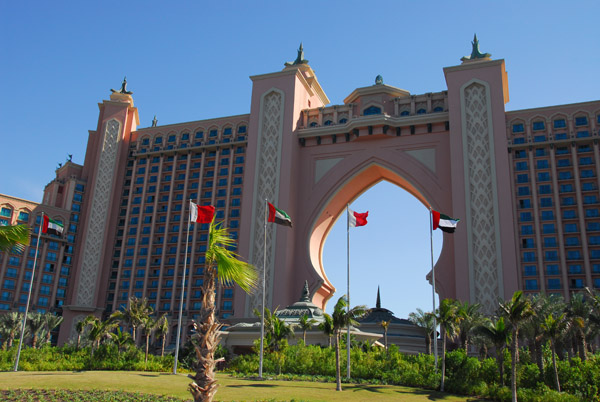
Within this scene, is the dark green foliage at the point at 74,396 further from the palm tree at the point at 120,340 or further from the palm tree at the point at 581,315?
the palm tree at the point at 581,315

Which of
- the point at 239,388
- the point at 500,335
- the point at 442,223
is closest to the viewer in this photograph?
the point at 239,388

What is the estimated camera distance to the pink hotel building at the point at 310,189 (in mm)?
61688

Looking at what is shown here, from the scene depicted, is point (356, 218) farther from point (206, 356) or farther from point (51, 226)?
point (206, 356)

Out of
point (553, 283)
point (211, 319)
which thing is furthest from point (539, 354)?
point (211, 319)

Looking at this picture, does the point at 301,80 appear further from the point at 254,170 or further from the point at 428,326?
the point at 428,326

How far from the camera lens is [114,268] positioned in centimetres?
8056

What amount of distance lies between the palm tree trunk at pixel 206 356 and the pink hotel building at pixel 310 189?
45183mm

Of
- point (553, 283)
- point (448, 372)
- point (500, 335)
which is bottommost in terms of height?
point (448, 372)

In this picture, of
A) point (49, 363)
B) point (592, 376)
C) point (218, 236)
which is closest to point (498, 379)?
point (592, 376)

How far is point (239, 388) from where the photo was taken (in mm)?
30641

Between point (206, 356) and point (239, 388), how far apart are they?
16032 mm

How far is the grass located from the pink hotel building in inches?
1078

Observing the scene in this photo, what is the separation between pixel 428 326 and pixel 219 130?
42914mm

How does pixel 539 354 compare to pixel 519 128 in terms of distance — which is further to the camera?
pixel 519 128
